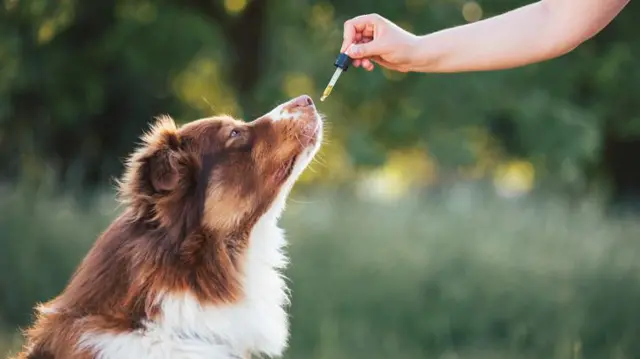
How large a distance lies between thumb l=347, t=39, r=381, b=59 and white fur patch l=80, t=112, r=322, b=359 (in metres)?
0.48

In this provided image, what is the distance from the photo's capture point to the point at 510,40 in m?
4.04

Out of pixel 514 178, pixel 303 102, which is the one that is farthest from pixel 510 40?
pixel 514 178

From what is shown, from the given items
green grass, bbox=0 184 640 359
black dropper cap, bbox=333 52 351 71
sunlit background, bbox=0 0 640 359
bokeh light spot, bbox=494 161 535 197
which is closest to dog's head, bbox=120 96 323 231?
black dropper cap, bbox=333 52 351 71

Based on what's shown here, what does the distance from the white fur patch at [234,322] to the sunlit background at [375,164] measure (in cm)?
338

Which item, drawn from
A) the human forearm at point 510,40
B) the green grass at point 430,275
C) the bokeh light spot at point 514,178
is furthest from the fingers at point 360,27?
the bokeh light spot at point 514,178

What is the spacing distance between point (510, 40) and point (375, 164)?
7438 millimetres

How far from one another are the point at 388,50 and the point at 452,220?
6.06 meters

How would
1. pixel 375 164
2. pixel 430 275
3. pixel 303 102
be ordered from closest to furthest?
pixel 303 102 → pixel 430 275 → pixel 375 164

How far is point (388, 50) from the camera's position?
4.05 metres

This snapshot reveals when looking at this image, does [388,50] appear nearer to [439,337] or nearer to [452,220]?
[439,337]

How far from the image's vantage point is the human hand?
405 centimetres

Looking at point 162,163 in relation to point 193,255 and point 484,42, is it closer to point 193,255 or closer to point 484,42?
point 193,255

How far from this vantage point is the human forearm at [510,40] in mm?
3908

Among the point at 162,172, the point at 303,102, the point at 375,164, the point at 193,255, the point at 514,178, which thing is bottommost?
the point at 514,178
